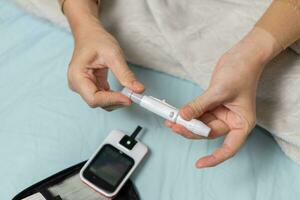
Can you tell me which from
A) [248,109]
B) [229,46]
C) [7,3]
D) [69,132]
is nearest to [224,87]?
[248,109]

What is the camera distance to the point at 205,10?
37.1 inches

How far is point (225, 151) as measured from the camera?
0.76 meters

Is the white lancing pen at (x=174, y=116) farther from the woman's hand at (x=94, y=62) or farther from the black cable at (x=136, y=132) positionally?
the black cable at (x=136, y=132)

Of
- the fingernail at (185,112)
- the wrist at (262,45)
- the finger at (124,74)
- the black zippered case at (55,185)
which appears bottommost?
the black zippered case at (55,185)

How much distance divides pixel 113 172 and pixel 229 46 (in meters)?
0.34

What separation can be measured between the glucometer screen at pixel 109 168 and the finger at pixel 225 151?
0.16 metres

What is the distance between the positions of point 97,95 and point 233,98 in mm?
237

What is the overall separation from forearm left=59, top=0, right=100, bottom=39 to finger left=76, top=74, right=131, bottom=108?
0.12m

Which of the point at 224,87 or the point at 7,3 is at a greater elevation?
the point at 224,87

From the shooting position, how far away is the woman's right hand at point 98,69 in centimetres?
78

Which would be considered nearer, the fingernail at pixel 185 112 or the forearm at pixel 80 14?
the fingernail at pixel 185 112

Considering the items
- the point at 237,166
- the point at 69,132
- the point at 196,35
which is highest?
the point at 196,35

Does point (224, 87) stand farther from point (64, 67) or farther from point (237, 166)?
point (64, 67)

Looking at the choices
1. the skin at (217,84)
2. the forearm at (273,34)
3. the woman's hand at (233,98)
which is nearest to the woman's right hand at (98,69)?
the skin at (217,84)
